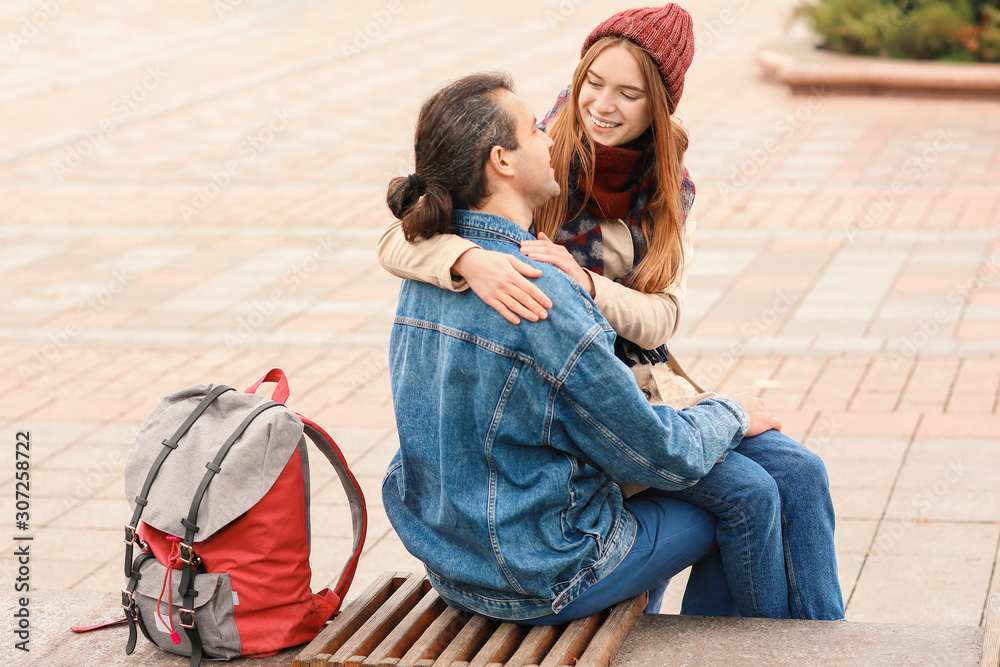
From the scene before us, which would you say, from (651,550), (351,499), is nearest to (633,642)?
(651,550)

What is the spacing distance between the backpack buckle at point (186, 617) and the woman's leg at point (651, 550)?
720 millimetres

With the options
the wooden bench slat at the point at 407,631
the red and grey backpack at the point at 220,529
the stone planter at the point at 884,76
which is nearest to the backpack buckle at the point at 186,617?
the red and grey backpack at the point at 220,529

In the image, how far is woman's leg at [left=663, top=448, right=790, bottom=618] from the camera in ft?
8.42

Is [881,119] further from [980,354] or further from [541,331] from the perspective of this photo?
[541,331]

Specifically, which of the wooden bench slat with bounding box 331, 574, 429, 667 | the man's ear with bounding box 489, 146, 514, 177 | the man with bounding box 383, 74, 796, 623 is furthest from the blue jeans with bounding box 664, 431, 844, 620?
the man's ear with bounding box 489, 146, 514, 177

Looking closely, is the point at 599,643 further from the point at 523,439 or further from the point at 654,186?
the point at 654,186

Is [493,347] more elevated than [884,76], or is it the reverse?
[493,347]

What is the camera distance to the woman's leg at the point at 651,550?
2.54m

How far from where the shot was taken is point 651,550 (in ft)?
8.39

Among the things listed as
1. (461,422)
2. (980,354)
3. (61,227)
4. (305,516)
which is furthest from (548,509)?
(61,227)

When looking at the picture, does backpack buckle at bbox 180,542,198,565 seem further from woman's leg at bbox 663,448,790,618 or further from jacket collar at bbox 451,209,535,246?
woman's leg at bbox 663,448,790,618

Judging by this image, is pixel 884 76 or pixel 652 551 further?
pixel 884 76

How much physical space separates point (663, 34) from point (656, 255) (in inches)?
20.6

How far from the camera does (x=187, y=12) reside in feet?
67.3
